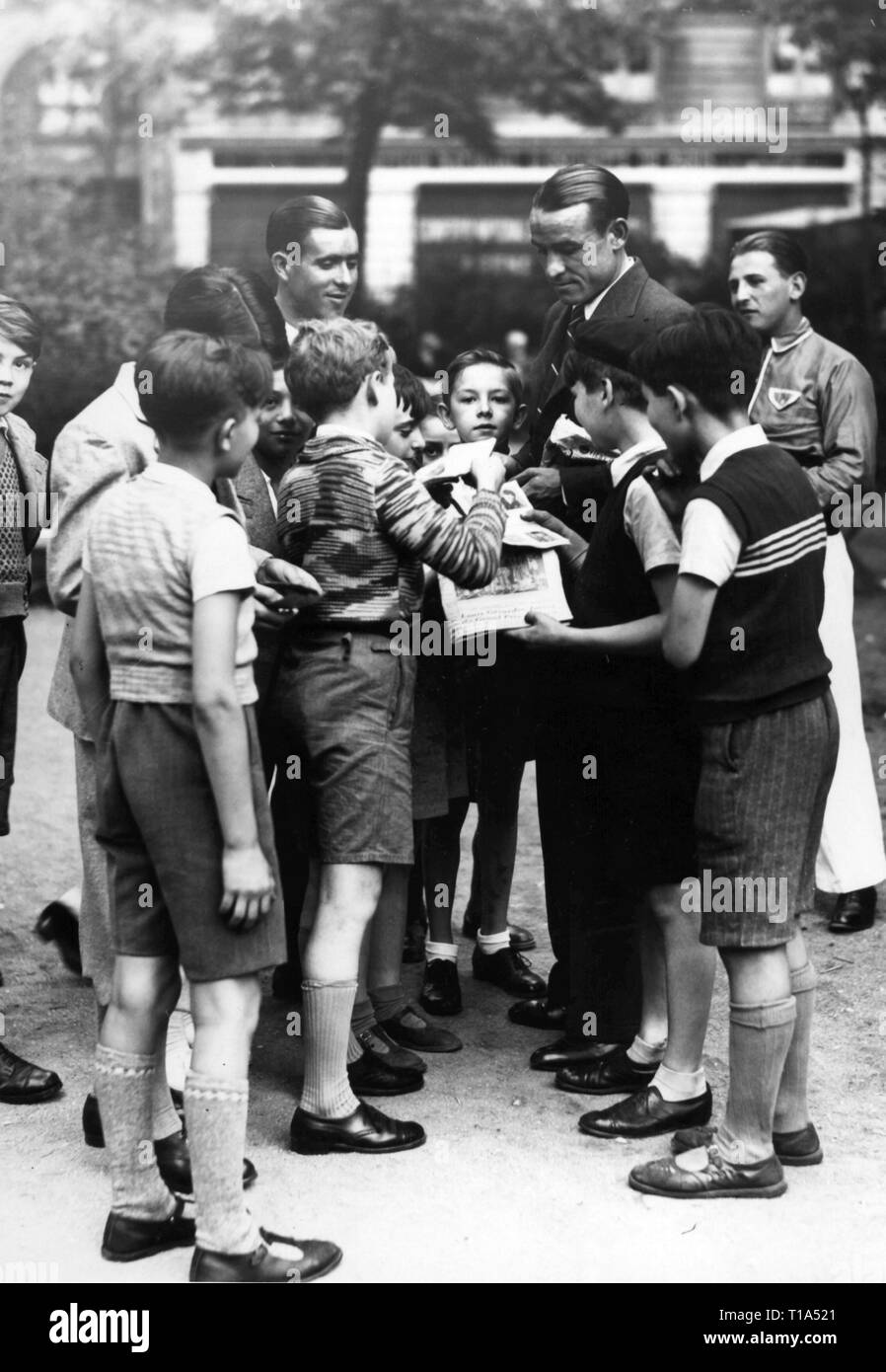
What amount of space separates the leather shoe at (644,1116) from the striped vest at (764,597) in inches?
38.7

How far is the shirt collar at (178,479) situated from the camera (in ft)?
9.84

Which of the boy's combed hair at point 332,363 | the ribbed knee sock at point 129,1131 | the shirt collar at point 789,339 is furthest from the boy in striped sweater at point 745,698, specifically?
the shirt collar at point 789,339

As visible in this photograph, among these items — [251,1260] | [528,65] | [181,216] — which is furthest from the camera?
[181,216]

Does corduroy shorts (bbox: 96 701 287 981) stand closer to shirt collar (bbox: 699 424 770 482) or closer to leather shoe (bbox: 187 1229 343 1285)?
leather shoe (bbox: 187 1229 343 1285)

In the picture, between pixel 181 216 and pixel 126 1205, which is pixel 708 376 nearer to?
pixel 126 1205

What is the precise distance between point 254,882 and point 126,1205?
74 cm

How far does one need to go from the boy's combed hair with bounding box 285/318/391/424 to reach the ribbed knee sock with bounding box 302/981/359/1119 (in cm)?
131

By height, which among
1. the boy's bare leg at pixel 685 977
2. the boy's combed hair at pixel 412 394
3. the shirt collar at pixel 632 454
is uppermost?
the boy's combed hair at pixel 412 394

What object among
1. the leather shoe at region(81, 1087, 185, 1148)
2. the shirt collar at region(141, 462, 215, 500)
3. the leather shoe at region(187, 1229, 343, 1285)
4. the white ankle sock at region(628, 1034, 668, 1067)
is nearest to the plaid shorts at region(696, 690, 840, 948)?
the white ankle sock at region(628, 1034, 668, 1067)

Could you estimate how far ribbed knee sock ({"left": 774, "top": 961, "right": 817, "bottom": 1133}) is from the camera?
3479 millimetres

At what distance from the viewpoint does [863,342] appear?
14281 mm

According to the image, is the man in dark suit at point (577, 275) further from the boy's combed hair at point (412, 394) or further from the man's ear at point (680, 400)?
the man's ear at point (680, 400)

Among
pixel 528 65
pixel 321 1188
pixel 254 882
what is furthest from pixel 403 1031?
pixel 528 65

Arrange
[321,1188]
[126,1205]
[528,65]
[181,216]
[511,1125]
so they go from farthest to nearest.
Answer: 1. [181,216]
2. [528,65]
3. [511,1125]
4. [321,1188]
5. [126,1205]
